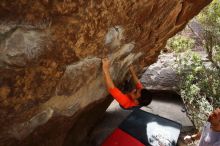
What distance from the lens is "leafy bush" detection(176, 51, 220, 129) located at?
769 centimetres

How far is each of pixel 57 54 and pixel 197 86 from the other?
19.2ft

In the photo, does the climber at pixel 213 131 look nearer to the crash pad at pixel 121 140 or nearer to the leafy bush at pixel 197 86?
the crash pad at pixel 121 140

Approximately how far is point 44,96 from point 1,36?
1.00 metres

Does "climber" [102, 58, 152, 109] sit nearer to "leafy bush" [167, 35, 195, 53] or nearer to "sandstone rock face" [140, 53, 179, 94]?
"sandstone rock face" [140, 53, 179, 94]

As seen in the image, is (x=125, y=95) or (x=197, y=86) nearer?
(x=125, y=95)

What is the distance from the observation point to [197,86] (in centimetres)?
865

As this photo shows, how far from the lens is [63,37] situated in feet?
11.4

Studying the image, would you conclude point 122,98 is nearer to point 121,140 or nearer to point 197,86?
point 121,140

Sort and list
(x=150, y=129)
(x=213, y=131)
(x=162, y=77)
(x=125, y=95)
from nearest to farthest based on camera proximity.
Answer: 1. (x=213, y=131)
2. (x=125, y=95)
3. (x=150, y=129)
4. (x=162, y=77)

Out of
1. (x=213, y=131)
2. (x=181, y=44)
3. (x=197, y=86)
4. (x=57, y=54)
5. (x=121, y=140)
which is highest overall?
(x=57, y=54)

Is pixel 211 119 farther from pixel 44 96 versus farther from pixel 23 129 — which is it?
pixel 23 129

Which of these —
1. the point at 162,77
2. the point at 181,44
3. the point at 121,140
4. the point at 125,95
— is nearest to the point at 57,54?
the point at 125,95

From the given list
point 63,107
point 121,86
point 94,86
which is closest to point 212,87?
point 121,86

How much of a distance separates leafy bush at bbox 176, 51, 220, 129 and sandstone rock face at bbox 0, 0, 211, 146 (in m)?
3.08
